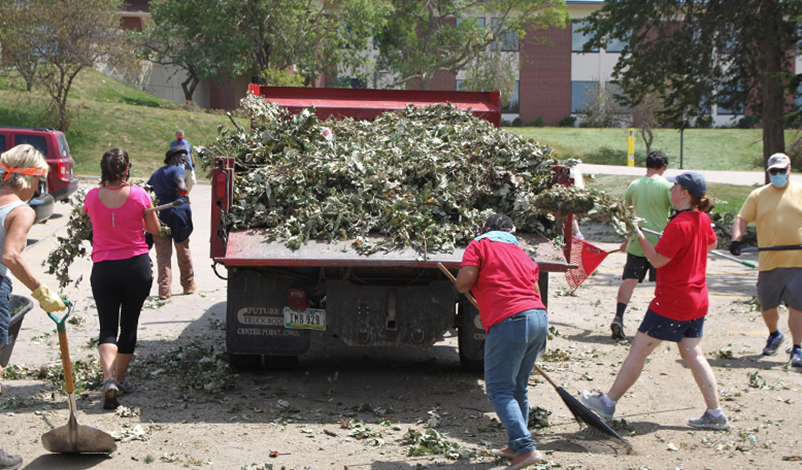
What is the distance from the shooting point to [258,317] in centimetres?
571

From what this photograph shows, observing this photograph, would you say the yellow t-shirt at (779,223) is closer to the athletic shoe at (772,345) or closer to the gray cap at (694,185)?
the athletic shoe at (772,345)

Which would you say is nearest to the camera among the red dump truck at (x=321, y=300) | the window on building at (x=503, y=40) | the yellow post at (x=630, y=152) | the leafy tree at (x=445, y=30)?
the red dump truck at (x=321, y=300)

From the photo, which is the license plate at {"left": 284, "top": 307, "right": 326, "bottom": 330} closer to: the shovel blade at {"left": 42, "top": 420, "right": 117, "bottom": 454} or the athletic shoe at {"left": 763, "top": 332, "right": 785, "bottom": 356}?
the shovel blade at {"left": 42, "top": 420, "right": 117, "bottom": 454}

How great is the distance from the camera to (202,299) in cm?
903

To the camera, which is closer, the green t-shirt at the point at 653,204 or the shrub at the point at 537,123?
the green t-shirt at the point at 653,204

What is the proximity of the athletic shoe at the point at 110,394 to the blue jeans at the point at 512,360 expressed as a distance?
8.26 feet

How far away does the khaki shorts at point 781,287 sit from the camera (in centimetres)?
653

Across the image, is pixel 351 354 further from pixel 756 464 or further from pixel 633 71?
pixel 633 71

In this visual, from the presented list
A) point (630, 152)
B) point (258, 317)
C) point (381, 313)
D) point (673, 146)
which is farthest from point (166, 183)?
point (673, 146)

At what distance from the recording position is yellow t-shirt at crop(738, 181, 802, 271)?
653 cm

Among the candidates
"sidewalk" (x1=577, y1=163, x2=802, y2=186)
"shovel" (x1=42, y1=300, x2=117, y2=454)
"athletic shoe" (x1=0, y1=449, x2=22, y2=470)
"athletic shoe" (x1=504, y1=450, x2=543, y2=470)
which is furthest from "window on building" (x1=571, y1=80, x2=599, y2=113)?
"athletic shoe" (x1=0, y1=449, x2=22, y2=470)

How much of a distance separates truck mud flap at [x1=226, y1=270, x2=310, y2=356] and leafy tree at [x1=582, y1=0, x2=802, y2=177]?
13.8 meters

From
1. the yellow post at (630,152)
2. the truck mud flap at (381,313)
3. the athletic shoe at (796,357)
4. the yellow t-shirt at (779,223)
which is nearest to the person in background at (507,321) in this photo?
the truck mud flap at (381,313)

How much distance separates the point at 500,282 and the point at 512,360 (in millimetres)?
439
